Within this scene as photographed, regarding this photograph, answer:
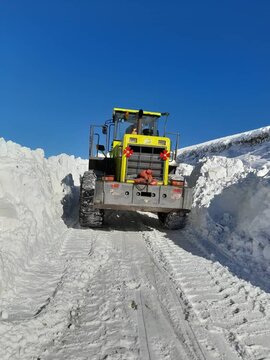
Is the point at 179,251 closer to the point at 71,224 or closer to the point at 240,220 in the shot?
the point at 240,220

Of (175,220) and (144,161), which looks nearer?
(144,161)

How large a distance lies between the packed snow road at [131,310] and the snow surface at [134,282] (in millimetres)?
12

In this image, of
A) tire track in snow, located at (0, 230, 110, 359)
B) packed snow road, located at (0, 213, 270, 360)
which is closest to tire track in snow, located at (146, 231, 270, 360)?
packed snow road, located at (0, 213, 270, 360)

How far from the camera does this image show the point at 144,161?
386 inches

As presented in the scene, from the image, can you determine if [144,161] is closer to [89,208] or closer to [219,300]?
[89,208]

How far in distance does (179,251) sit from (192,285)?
7.13ft

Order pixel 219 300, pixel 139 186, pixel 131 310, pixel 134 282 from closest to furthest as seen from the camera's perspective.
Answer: pixel 131 310, pixel 219 300, pixel 134 282, pixel 139 186

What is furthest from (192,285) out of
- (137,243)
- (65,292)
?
(137,243)

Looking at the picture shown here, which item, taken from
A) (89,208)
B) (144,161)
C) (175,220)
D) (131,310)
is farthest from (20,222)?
(175,220)

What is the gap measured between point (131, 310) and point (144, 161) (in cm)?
585

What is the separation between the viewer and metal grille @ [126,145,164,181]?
32.0 feet

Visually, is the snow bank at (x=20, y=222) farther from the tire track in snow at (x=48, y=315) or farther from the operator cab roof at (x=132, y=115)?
the operator cab roof at (x=132, y=115)

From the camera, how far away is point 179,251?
7469 millimetres

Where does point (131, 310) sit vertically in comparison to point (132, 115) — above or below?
below
